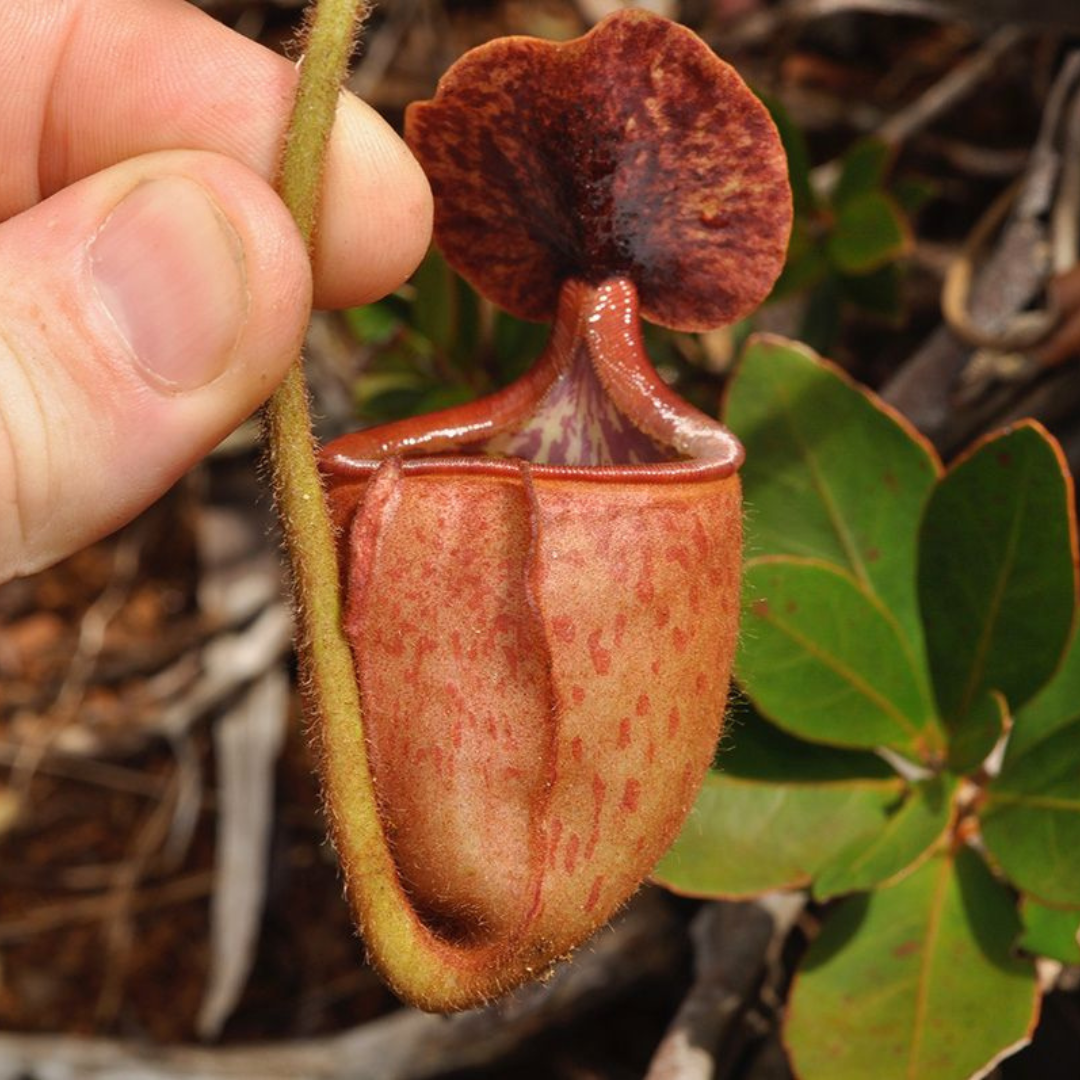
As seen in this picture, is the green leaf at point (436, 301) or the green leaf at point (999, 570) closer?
the green leaf at point (999, 570)

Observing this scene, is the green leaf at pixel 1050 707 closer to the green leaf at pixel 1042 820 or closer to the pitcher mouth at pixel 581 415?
the green leaf at pixel 1042 820

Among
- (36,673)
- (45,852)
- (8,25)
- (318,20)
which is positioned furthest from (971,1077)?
(36,673)

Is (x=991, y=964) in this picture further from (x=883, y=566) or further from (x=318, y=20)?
(x=318, y=20)

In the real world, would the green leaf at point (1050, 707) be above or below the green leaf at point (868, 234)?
below

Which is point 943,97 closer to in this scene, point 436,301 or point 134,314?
point 436,301

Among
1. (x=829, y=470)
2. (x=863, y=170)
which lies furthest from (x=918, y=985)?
(x=863, y=170)

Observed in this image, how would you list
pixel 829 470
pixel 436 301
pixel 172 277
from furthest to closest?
pixel 436 301 < pixel 829 470 < pixel 172 277

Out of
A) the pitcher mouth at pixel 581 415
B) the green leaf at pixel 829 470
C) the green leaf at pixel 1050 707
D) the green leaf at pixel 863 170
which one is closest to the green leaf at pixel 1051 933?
the green leaf at pixel 1050 707
